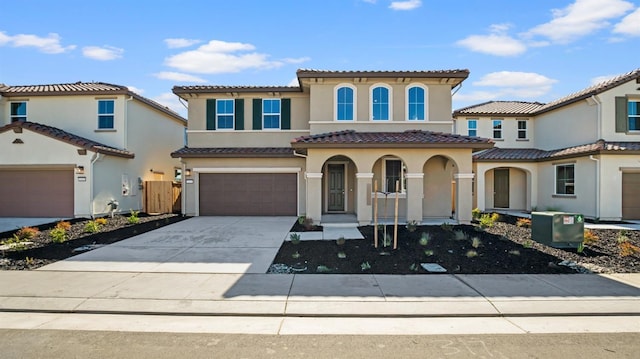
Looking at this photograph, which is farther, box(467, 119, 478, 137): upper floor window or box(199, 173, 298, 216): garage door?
box(467, 119, 478, 137): upper floor window

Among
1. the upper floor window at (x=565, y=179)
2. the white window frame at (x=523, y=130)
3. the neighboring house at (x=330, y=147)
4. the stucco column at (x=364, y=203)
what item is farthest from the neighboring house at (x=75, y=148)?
the upper floor window at (x=565, y=179)

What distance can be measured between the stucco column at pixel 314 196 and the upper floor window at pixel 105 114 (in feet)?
34.7

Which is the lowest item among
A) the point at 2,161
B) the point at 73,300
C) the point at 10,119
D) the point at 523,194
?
the point at 73,300

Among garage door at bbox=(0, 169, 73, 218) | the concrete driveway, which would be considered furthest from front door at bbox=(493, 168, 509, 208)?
garage door at bbox=(0, 169, 73, 218)

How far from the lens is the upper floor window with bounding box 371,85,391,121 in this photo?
49.2 feet

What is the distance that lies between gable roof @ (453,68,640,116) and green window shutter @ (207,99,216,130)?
13161 millimetres

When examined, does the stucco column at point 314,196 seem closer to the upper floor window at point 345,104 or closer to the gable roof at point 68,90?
the upper floor window at point 345,104

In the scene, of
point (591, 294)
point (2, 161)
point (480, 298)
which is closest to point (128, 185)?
point (2, 161)

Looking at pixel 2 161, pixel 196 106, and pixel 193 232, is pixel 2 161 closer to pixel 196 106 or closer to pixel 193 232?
pixel 196 106

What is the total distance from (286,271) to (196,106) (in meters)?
12.0

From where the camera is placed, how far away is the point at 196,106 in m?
16.6

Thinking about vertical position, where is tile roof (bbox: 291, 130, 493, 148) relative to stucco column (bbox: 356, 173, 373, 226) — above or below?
above

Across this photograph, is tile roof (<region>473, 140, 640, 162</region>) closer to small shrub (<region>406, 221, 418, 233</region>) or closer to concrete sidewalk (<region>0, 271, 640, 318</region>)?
small shrub (<region>406, 221, 418, 233</region>)

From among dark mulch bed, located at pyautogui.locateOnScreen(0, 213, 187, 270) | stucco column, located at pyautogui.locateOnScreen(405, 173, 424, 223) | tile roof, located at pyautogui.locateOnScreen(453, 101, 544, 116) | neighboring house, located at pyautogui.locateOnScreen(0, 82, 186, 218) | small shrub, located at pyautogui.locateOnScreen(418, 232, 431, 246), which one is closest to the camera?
dark mulch bed, located at pyautogui.locateOnScreen(0, 213, 187, 270)
